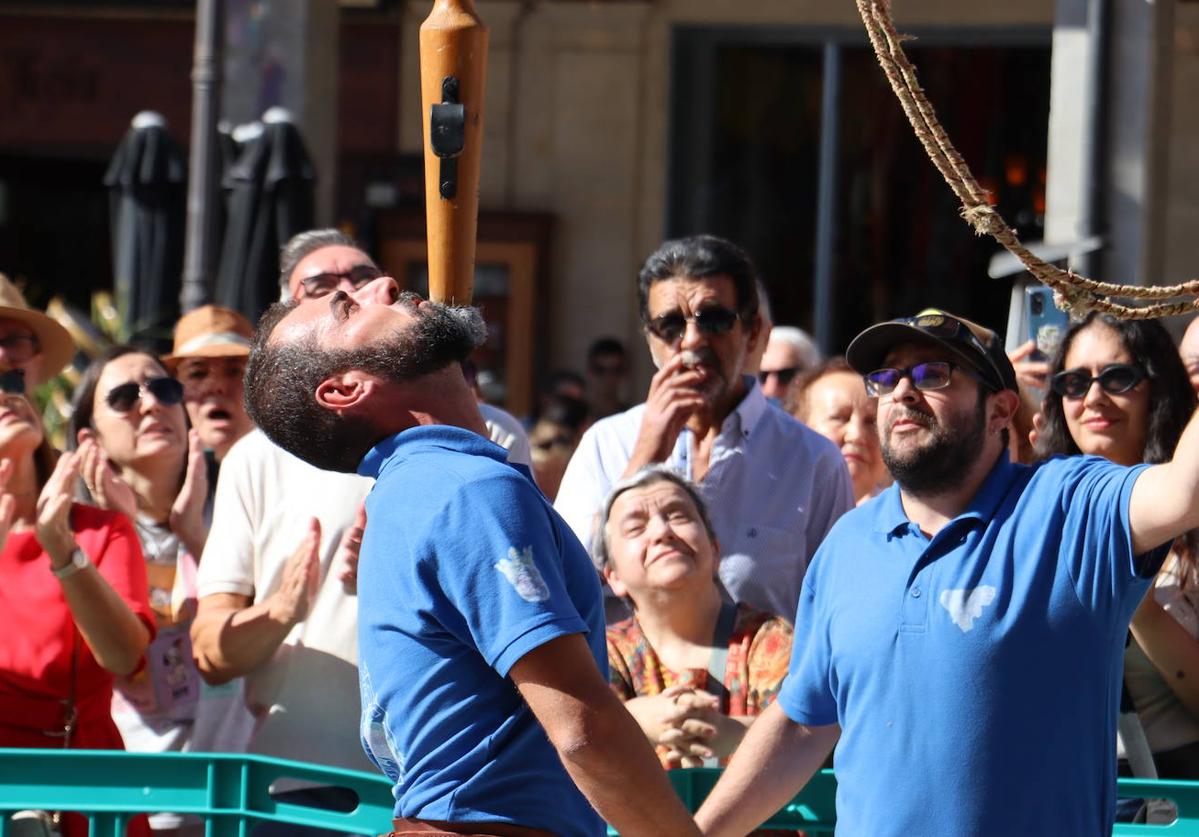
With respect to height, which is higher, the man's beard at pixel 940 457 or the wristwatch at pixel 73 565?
the man's beard at pixel 940 457

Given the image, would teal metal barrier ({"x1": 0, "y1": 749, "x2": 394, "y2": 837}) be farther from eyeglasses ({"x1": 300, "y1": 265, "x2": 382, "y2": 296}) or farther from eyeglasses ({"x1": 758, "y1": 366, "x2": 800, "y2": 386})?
eyeglasses ({"x1": 758, "y1": 366, "x2": 800, "y2": 386})

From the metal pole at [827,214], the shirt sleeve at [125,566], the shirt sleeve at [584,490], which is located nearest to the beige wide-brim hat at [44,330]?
the shirt sleeve at [125,566]

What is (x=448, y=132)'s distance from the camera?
3074 millimetres

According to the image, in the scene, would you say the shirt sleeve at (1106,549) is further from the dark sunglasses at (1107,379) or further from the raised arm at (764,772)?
the dark sunglasses at (1107,379)

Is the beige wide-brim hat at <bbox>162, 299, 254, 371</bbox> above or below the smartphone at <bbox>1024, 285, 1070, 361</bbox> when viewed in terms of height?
below

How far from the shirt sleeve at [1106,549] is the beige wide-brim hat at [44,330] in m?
3.31

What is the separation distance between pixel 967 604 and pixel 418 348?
1109 millimetres

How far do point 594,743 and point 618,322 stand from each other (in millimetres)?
9354

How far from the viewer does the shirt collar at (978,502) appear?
11.2 feet

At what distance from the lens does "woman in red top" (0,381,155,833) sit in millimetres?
4469

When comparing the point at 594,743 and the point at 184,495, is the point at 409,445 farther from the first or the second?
the point at 184,495

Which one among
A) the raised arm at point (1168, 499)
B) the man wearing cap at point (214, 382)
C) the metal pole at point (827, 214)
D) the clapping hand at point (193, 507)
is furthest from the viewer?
the metal pole at point (827, 214)

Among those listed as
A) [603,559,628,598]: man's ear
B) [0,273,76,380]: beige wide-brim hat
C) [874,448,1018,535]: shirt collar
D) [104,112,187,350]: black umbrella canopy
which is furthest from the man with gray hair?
[104,112,187,350]: black umbrella canopy

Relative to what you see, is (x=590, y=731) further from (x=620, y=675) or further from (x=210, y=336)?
(x=210, y=336)
